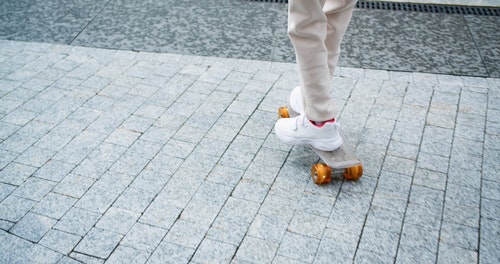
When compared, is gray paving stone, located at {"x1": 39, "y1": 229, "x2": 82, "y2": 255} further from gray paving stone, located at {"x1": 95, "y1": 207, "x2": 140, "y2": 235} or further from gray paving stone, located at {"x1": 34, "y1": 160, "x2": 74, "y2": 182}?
gray paving stone, located at {"x1": 34, "y1": 160, "x2": 74, "y2": 182}

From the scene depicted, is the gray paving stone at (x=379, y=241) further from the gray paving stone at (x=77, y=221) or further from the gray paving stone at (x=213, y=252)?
the gray paving stone at (x=77, y=221)

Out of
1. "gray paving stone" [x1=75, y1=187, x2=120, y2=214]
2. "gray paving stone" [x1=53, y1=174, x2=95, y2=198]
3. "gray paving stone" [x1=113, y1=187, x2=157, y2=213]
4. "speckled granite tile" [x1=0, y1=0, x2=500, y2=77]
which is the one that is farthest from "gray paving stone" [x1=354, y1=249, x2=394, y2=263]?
"speckled granite tile" [x1=0, y1=0, x2=500, y2=77]

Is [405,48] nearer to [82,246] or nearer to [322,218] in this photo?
[322,218]

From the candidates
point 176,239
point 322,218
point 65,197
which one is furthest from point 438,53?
point 65,197

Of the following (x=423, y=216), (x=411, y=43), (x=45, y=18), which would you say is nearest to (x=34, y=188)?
(x=423, y=216)

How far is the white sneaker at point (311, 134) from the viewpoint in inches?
110

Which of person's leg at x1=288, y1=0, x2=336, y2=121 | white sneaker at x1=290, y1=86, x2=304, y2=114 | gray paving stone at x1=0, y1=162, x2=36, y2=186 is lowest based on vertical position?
gray paving stone at x1=0, y1=162, x2=36, y2=186

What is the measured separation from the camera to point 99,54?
14.6 feet

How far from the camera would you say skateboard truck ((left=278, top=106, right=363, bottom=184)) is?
8.98 feet

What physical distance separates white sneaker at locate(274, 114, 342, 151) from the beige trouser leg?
0.06 metres

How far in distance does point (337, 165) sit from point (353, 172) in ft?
0.39

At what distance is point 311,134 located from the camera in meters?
2.84

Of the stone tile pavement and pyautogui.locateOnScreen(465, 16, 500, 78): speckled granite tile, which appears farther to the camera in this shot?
pyautogui.locateOnScreen(465, 16, 500, 78): speckled granite tile

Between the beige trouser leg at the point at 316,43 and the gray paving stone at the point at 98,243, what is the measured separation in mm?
1264
